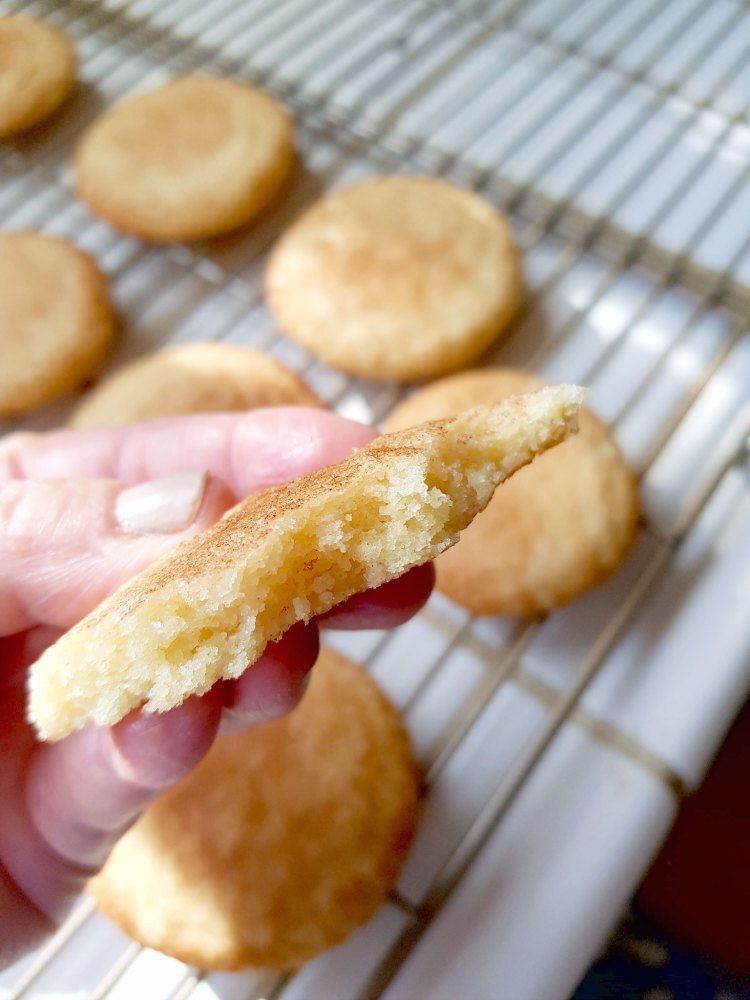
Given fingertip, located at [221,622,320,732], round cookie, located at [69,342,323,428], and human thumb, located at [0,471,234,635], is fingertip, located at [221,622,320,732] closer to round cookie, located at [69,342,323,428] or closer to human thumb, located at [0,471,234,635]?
human thumb, located at [0,471,234,635]

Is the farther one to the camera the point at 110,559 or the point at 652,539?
the point at 652,539

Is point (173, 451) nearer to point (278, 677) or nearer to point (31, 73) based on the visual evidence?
point (278, 677)

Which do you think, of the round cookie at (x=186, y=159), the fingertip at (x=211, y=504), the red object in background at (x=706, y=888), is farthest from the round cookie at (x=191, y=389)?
the red object in background at (x=706, y=888)

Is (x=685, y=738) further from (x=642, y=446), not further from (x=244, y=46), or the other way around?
(x=244, y=46)

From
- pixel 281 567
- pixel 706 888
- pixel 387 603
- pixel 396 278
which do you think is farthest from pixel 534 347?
pixel 281 567

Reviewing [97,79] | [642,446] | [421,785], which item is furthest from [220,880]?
[97,79]

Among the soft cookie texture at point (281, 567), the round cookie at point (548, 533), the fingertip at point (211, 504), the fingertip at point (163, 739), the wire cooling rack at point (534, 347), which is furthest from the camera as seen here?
the round cookie at point (548, 533)

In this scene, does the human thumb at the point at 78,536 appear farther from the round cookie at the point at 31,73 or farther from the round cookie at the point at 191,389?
the round cookie at the point at 31,73
